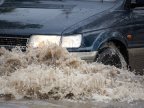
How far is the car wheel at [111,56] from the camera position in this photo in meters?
7.29

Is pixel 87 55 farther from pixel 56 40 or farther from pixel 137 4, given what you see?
pixel 137 4

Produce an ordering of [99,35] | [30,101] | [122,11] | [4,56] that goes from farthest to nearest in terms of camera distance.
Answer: [122,11]
[99,35]
[4,56]
[30,101]

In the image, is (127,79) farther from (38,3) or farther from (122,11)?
(38,3)

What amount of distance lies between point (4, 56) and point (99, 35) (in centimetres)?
135

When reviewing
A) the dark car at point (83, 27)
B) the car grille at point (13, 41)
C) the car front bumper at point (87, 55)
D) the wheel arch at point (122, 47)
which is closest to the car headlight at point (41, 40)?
the dark car at point (83, 27)

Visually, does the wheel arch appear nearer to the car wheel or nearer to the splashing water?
the car wheel

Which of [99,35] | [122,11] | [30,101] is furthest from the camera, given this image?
[122,11]

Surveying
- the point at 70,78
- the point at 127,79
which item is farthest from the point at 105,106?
the point at 127,79

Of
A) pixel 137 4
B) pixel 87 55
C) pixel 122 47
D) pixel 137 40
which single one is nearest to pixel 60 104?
pixel 87 55

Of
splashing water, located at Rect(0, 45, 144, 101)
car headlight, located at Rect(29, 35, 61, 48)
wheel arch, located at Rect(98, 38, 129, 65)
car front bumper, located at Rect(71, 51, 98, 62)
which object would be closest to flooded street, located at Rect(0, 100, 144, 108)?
splashing water, located at Rect(0, 45, 144, 101)

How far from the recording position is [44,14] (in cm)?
749

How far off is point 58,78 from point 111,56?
4.37ft

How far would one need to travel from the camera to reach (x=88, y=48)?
23.2 feet

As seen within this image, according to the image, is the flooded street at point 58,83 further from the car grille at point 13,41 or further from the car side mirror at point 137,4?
the car side mirror at point 137,4
